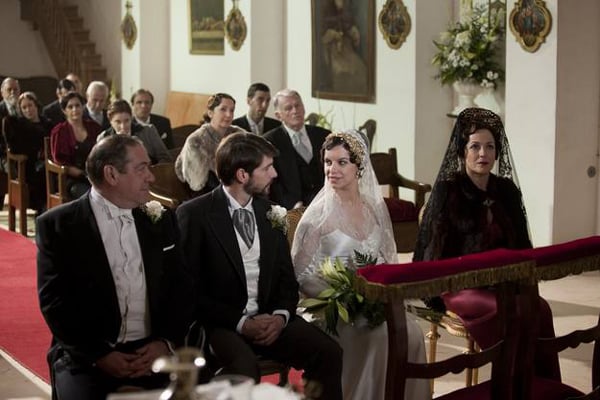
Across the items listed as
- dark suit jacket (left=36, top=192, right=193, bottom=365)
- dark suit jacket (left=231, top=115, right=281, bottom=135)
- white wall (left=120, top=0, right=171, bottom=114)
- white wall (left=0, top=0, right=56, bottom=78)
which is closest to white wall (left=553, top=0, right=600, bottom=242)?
dark suit jacket (left=231, top=115, right=281, bottom=135)

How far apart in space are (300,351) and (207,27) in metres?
12.6

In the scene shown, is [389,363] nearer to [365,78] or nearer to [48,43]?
[365,78]

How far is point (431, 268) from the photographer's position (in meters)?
4.09

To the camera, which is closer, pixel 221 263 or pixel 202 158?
pixel 221 263

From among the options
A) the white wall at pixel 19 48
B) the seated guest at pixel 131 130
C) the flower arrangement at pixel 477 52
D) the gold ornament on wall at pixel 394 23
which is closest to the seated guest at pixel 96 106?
the seated guest at pixel 131 130

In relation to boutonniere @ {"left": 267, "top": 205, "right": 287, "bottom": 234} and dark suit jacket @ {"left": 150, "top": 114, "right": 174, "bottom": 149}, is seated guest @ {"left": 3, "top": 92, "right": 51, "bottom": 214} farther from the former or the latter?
boutonniere @ {"left": 267, "top": 205, "right": 287, "bottom": 234}

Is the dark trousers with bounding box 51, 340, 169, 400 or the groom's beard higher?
the groom's beard

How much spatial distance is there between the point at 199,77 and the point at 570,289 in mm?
9512

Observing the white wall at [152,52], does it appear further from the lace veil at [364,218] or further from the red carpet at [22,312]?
the lace veil at [364,218]

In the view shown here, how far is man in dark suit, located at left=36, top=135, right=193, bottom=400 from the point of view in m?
4.77

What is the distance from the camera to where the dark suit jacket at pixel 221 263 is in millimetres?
5297

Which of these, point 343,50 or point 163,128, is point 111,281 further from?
point 343,50

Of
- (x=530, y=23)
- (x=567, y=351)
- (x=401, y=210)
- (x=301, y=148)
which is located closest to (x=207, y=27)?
(x=530, y=23)

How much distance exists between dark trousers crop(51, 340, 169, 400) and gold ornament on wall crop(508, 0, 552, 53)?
6.46m
